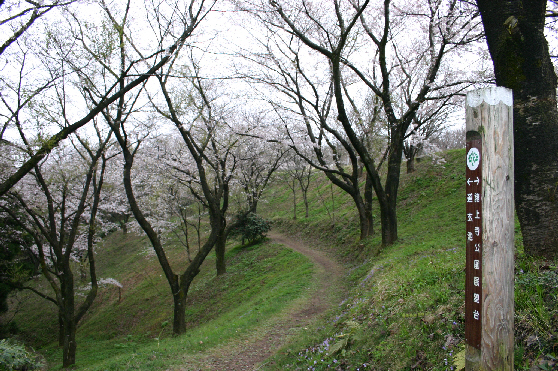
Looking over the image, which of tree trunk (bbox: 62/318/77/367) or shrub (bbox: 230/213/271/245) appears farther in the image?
shrub (bbox: 230/213/271/245)

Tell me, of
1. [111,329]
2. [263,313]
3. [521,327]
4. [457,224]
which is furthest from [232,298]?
[521,327]

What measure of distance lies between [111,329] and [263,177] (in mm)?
12721

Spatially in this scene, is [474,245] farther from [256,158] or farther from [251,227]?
[251,227]

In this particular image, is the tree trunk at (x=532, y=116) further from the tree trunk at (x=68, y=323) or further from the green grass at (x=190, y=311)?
the tree trunk at (x=68, y=323)

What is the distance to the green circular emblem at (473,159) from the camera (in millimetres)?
2541

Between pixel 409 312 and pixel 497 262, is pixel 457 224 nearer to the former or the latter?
pixel 409 312

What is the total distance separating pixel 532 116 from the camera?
3.96 m

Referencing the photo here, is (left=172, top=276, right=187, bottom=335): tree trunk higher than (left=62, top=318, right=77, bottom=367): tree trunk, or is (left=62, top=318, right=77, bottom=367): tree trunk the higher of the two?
(left=172, top=276, right=187, bottom=335): tree trunk

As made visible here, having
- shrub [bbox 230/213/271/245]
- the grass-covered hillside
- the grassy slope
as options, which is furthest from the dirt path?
shrub [bbox 230/213/271/245]

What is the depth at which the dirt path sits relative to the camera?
21.3 feet

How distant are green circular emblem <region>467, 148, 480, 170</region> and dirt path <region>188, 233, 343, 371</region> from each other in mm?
Result: 5181

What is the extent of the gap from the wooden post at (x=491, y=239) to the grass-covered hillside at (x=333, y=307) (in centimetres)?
47

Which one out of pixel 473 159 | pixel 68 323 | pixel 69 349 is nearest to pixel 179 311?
pixel 69 349

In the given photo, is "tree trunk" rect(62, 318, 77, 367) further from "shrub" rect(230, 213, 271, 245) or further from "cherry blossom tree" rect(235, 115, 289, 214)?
"shrub" rect(230, 213, 271, 245)
